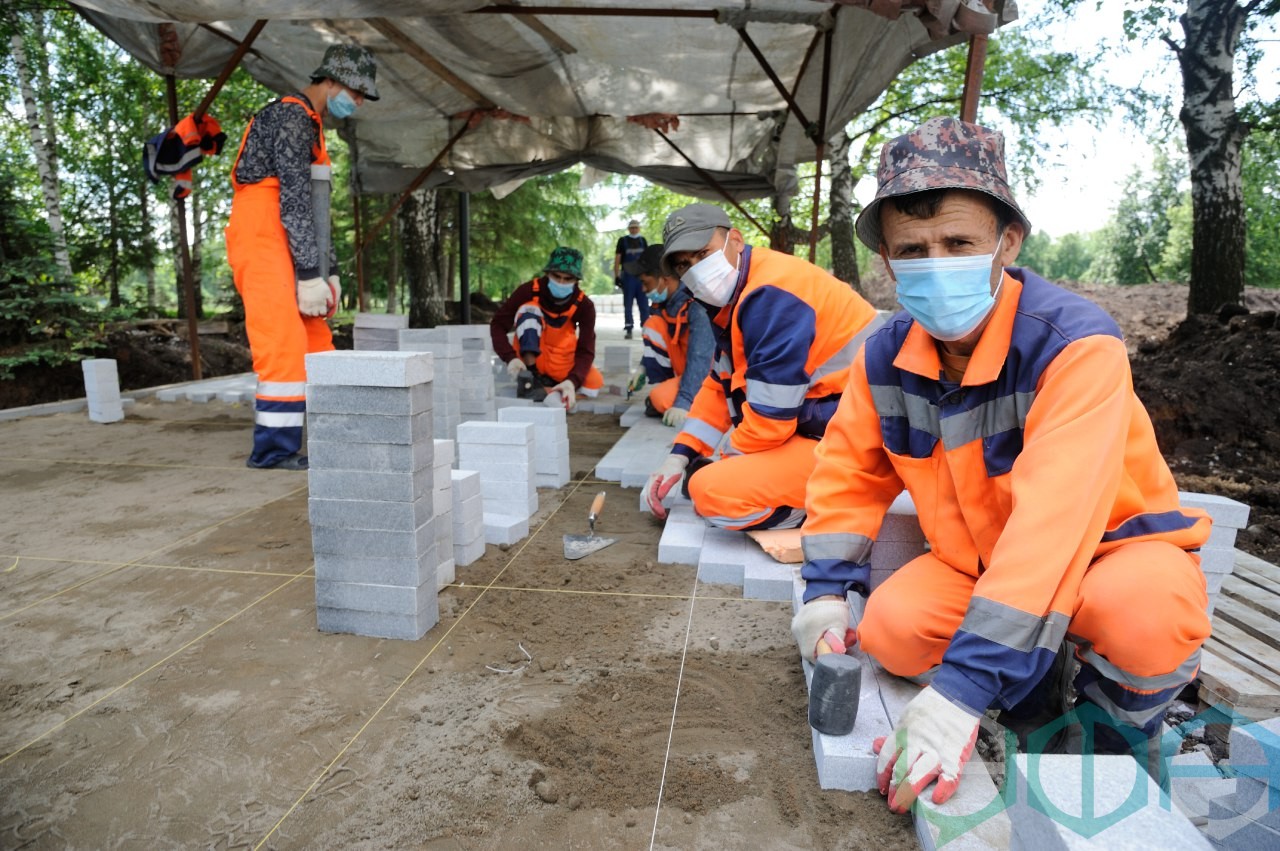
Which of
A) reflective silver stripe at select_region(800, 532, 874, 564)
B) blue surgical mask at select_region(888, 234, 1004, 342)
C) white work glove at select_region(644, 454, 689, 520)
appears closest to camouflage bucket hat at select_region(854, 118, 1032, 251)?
blue surgical mask at select_region(888, 234, 1004, 342)

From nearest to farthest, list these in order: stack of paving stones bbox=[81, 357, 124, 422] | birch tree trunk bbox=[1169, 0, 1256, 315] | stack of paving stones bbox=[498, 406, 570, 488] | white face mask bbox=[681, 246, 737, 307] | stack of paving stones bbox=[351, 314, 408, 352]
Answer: white face mask bbox=[681, 246, 737, 307], stack of paving stones bbox=[498, 406, 570, 488], stack of paving stones bbox=[351, 314, 408, 352], stack of paving stones bbox=[81, 357, 124, 422], birch tree trunk bbox=[1169, 0, 1256, 315]

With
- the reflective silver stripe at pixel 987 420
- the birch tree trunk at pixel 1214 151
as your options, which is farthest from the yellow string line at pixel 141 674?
the birch tree trunk at pixel 1214 151

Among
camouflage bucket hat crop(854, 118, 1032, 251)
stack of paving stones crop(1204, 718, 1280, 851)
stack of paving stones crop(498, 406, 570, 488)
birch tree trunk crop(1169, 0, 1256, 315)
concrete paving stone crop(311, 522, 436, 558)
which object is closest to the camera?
stack of paving stones crop(1204, 718, 1280, 851)

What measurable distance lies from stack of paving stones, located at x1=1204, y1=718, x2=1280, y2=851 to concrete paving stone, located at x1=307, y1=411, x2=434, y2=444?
91.1 inches

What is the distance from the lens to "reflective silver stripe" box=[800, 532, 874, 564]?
6.83ft

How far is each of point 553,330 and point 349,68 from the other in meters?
3.11

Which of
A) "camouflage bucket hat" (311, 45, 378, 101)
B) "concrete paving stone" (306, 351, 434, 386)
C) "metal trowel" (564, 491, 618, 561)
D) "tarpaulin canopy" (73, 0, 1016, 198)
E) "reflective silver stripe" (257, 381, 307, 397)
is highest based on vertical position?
"tarpaulin canopy" (73, 0, 1016, 198)

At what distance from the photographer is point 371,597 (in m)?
2.64

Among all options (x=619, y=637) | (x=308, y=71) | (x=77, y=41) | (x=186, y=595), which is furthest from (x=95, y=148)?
(x=619, y=637)

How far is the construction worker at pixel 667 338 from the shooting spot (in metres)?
5.43

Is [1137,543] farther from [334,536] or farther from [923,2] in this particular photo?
[923,2]

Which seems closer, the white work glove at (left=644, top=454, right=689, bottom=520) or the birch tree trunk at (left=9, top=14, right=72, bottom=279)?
the white work glove at (left=644, top=454, right=689, bottom=520)

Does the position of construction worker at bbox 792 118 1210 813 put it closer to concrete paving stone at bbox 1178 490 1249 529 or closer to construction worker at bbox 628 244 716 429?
concrete paving stone at bbox 1178 490 1249 529

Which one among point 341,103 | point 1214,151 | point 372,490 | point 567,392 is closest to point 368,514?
point 372,490
